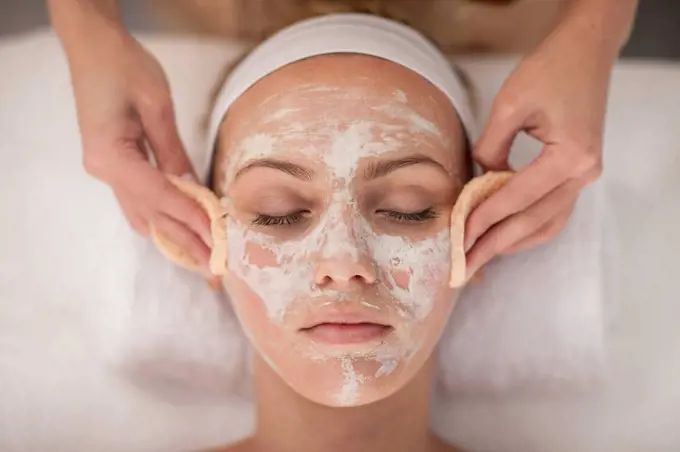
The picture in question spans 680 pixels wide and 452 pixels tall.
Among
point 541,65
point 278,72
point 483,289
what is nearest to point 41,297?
point 278,72

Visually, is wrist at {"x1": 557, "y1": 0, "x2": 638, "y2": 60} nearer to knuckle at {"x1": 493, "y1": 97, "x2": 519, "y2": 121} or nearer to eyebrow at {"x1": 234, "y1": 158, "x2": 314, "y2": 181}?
knuckle at {"x1": 493, "y1": 97, "x2": 519, "y2": 121}

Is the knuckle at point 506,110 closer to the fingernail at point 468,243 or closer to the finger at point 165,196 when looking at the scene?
the fingernail at point 468,243

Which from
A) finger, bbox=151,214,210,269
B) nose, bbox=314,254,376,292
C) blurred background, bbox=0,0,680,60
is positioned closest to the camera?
nose, bbox=314,254,376,292

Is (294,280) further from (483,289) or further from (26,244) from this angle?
(26,244)

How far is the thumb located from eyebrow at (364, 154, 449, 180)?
82mm

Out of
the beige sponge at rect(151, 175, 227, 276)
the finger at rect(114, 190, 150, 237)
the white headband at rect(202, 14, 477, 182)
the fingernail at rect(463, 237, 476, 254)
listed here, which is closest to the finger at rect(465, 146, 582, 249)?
the fingernail at rect(463, 237, 476, 254)

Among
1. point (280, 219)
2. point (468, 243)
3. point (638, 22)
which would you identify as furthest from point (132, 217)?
point (638, 22)

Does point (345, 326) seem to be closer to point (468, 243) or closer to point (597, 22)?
point (468, 243)

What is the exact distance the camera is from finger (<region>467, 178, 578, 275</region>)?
0.93 meters

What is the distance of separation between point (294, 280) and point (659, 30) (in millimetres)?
657

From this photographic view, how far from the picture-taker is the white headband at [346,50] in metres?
0.92

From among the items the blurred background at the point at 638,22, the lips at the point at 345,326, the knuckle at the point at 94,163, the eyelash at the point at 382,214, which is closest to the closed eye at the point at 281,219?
the eyelash at the point at 382,214

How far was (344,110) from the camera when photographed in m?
0.89

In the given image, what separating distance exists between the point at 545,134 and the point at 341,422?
42 centimetres
